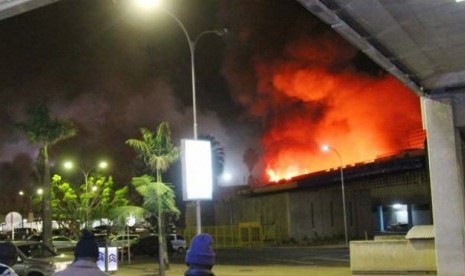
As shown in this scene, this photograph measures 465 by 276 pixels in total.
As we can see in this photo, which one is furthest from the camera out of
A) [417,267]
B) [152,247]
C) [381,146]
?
[381,146]

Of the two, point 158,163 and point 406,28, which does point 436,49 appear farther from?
point 158,163

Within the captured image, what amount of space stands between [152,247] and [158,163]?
18.2m

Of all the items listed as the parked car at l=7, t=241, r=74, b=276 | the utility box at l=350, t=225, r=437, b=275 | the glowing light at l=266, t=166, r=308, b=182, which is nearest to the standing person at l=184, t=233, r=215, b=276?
the parked car at l=7, t=241, r=74, b=276

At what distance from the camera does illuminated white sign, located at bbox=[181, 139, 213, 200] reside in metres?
15.7

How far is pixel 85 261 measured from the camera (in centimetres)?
486

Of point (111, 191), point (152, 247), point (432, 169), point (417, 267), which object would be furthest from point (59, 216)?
point (432, 169)

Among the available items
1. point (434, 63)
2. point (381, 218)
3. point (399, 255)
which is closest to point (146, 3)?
point (434, 63)

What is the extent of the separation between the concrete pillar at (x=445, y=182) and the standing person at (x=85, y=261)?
41.5ft

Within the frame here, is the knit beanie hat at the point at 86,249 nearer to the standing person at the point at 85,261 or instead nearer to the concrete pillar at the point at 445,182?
the standing person at the point at 85,261

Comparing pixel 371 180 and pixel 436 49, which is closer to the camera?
pixel 436 49

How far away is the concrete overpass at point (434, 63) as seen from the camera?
10172 millimetres

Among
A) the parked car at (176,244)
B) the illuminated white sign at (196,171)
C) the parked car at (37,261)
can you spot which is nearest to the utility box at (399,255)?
the illuminated white sign at (196,171)

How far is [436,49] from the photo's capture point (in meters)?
13.0

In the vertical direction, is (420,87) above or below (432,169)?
above
